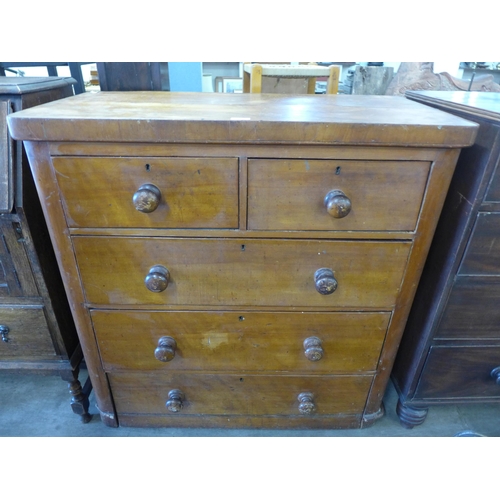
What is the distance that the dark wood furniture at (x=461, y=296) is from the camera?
833mm

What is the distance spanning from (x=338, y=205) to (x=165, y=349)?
581 mm

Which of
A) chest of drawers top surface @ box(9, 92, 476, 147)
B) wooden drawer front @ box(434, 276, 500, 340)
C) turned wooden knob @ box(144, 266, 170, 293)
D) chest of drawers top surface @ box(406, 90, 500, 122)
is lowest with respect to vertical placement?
wooden drawer front @ box(434, 276, 500, 340)

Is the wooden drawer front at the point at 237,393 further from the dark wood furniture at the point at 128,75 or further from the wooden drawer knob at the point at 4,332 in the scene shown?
the dark wood furniture at the point at 128,75

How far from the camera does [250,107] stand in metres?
0.88

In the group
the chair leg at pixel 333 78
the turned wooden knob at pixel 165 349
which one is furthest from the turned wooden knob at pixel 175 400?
the chair leg at pixel 333 78

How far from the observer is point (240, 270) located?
877 millimetres

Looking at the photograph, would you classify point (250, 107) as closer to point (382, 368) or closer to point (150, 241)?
point (150, 241)

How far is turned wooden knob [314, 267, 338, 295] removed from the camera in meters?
0.85

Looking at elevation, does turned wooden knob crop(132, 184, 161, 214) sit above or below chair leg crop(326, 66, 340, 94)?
below

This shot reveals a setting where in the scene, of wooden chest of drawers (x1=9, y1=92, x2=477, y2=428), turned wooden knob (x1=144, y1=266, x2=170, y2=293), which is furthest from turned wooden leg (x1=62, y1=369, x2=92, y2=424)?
turned wooden knob (x1=144, y1=266, x2=170, y2=293)

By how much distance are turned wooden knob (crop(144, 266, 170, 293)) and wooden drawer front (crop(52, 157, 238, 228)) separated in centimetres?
11

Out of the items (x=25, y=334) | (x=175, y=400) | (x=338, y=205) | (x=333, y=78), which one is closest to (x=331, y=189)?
(x=338, y=205)

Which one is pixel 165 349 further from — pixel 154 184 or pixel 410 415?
pixel 410 415

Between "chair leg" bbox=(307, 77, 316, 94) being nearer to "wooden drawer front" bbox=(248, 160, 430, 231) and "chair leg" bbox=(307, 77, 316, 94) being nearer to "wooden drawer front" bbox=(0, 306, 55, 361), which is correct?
"wooden drawer front" bbox=(248, 160, 430, 231)
